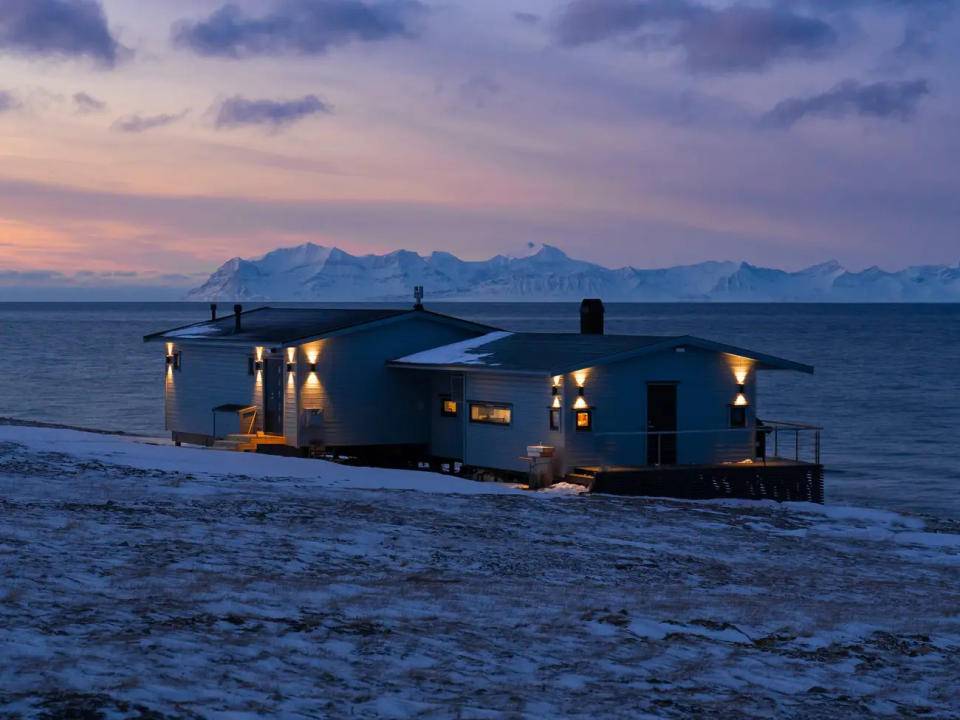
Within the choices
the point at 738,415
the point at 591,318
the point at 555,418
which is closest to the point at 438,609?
the point at 555,418

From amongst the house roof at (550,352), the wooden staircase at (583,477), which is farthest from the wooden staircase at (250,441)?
the wooden staircase at (583,477)

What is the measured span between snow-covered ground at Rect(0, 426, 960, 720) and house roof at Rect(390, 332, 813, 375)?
7.38 m

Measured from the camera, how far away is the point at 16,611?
34.1ft

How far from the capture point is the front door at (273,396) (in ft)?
101

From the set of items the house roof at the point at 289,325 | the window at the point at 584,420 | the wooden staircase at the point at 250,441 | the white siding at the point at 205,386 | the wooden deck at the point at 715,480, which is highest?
the house roof at the point at 289,325

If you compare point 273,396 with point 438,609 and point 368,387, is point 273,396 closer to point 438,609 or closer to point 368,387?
point 368,387

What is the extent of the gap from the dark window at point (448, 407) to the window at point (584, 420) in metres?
4.31

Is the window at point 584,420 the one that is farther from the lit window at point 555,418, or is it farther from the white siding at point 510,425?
the white siding at point 510,425

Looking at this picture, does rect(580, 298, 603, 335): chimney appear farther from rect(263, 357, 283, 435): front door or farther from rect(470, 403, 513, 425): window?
rect(263, 357, 283, 435): front door

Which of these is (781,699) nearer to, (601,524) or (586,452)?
(601,524)

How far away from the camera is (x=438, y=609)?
39.2ft

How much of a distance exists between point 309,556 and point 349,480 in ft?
28.9

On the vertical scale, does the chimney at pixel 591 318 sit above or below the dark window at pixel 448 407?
above

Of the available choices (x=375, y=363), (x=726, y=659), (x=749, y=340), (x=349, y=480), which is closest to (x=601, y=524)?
(x=349, y=480)
